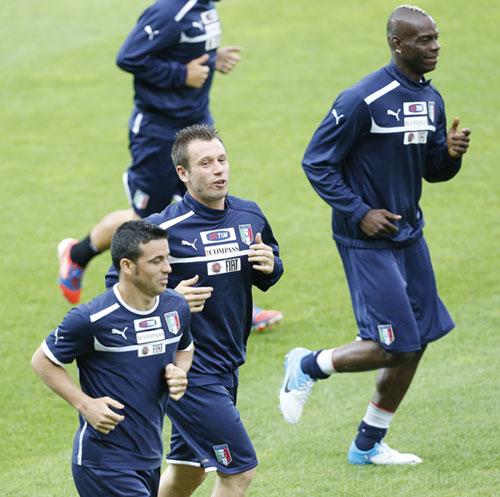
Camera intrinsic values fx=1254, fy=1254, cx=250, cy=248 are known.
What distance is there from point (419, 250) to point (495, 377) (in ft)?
5.50

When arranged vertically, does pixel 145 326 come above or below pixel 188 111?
above

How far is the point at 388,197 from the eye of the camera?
7.30 m

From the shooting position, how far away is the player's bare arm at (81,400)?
5.38 m

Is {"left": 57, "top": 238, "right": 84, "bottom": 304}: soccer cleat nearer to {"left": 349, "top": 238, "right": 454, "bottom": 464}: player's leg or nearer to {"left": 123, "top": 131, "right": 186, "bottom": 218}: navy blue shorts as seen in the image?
{"left": 123, "top": 131, "right": 186, "bottom": 218}: navy blue shorts

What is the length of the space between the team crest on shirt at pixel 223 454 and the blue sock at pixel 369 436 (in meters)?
1.58

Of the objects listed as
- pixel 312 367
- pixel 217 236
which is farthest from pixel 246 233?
pixel 312 367

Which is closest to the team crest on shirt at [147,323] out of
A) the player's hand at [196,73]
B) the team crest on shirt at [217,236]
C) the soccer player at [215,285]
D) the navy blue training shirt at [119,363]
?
the navy blue training shirt at [119,363]

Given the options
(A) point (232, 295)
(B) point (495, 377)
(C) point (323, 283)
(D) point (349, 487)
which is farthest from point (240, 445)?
(C) point (323, 283)

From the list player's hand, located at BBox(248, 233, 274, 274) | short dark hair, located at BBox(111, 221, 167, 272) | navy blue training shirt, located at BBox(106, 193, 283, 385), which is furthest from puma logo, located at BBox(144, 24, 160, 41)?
short dark hair, located at BBox(111, 221, 167, 272)

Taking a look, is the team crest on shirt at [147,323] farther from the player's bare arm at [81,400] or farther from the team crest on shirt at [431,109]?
the team crest on shirt at [431,109]

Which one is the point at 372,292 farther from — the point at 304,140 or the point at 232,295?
the point at 304,140

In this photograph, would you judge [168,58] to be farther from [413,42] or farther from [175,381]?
[175,381]

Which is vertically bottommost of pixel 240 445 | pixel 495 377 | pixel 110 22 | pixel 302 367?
pixel 110 22

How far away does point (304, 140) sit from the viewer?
15070 mm
